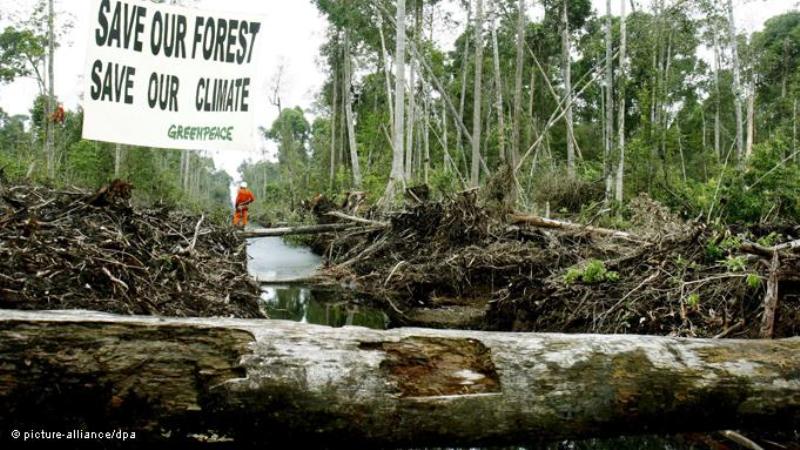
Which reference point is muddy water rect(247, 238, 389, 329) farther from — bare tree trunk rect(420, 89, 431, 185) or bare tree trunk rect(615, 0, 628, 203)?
bare tree trunk rect(615, 0, 628, 203)

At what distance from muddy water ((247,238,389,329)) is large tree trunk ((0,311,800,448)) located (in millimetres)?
3101

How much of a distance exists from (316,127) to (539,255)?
148ft

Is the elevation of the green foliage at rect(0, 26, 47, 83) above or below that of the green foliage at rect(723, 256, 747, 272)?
above

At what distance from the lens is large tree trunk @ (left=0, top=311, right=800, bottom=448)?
2166mm

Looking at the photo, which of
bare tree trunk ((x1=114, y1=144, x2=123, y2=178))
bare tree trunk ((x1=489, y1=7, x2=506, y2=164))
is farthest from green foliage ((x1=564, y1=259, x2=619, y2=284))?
bare tree trunk ((x1=114, y1=144, x2=123, y2=178))

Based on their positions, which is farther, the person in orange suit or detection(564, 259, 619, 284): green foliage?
the person in orange suit

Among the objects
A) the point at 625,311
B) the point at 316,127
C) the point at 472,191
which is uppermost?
the point at 316,127

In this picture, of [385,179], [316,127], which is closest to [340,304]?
[385,179]

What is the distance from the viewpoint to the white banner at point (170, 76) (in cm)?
460

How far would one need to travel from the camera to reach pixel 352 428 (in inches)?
91.0

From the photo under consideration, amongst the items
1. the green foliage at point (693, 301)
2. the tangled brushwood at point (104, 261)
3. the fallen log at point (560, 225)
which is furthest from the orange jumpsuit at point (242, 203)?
the green foliage at point (693, 301)

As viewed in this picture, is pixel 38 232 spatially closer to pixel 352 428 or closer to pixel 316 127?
pixel 352 428

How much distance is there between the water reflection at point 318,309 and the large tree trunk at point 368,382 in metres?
2.93

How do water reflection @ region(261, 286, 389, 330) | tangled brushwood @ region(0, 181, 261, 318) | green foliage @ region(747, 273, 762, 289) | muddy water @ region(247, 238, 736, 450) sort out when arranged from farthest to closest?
water reflection @ region(261, 286, 389, 330), green foliage @ region(747, 273, 762, 289), tangled brushwood @ region(0, 181, 261, 318), muddy water @ region(247, 238, 736, 450)
